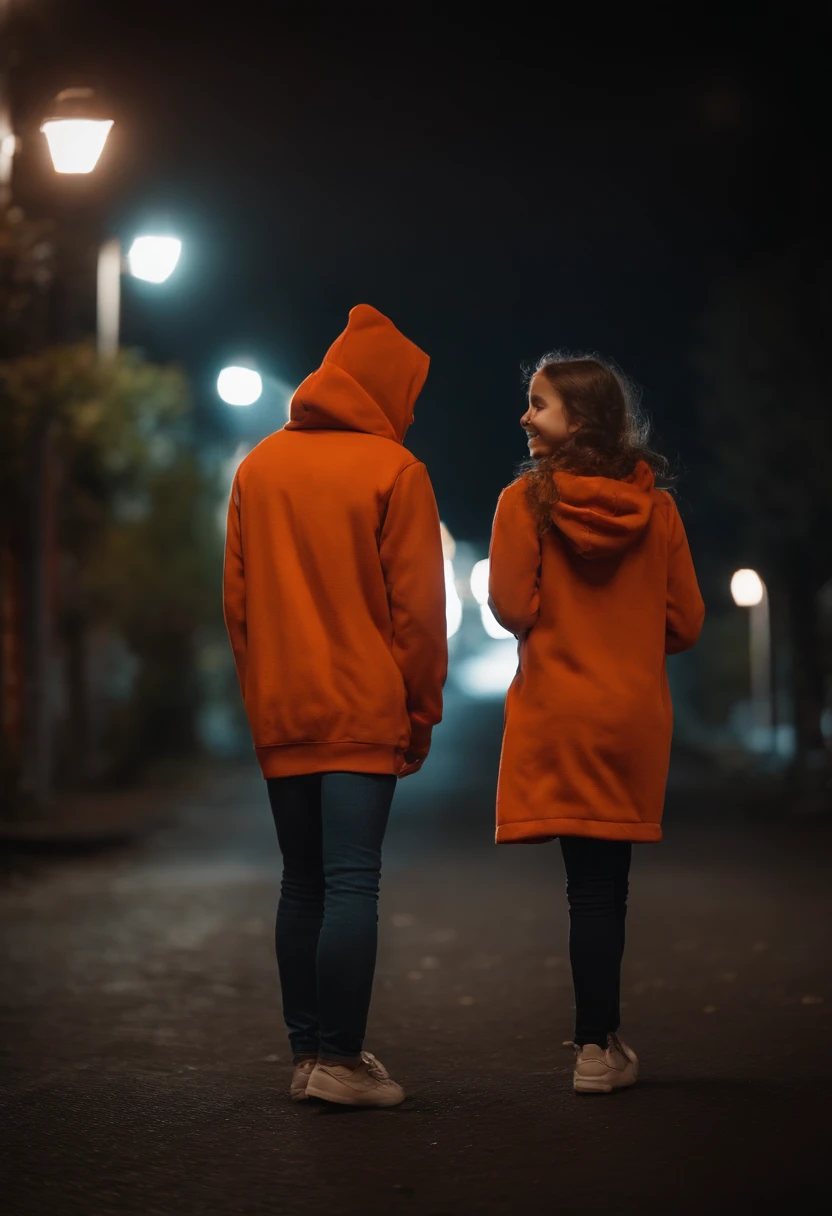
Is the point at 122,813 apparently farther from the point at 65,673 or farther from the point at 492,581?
the point at 492,581

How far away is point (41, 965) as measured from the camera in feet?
26.3

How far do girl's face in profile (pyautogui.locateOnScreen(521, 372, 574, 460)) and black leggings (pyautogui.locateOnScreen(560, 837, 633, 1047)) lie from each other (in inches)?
41.8

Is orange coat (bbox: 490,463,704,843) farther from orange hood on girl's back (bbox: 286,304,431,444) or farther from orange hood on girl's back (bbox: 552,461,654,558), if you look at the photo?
orange hood on girl's back (bbox: 286,304,431,444)

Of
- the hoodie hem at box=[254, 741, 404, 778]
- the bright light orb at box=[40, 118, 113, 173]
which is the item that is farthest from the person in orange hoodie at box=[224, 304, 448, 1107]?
the bright light orb at box=[40, 118, 113, 173]

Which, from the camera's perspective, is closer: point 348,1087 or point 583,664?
point 348,1087

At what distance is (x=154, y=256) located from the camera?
13.6 metres

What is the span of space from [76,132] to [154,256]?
1.69 meters

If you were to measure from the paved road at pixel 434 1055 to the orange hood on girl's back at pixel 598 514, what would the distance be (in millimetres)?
1458

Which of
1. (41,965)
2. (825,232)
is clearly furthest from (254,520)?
(825,232)

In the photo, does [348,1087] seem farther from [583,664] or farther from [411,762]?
[583,664]

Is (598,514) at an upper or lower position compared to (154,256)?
lower

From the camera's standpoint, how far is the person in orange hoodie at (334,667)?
461 cm

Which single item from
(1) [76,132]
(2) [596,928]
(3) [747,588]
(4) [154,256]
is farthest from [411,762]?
(3) [747,588]

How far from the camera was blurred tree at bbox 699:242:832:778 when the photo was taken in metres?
19.1
